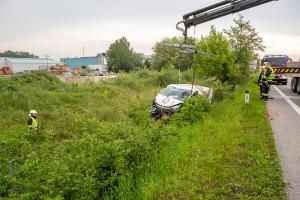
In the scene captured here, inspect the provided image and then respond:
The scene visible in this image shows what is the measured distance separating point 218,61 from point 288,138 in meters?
9.93

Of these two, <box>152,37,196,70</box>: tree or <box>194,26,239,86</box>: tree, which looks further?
<box>152,37,196,70</box>: tree

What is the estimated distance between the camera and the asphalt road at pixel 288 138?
5.31 metres

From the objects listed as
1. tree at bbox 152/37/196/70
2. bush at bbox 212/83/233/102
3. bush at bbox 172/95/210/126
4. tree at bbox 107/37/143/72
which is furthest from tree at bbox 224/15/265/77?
tree at bbox 107/37/143/72

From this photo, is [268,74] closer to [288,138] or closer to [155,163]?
[288,138]

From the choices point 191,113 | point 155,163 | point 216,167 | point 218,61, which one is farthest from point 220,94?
point 216,167

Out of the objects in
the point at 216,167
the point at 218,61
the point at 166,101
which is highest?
the point at 218,61

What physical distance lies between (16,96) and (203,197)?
51.1 feet

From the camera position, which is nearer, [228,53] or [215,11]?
[215,11]

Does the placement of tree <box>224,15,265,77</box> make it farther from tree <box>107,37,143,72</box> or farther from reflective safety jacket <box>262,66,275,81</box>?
tree <box>107,37,143,72</box>

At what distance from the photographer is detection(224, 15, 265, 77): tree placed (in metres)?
21.6

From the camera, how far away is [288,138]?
797 centimetres

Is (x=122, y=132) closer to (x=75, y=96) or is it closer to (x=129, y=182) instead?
(x=129, y=182)

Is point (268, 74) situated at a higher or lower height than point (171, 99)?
higher

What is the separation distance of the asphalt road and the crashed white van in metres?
3.45
